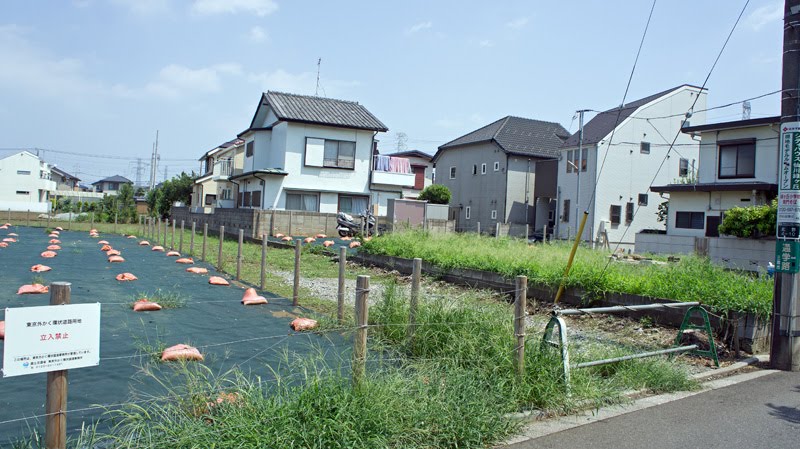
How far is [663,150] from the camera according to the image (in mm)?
32844

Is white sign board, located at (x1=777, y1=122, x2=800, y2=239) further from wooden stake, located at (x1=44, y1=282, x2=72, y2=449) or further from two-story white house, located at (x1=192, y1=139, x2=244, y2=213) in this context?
two-story white house, located at (x1=192, y1=139, x2=244, y2=213)

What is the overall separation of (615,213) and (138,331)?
98.5 feet

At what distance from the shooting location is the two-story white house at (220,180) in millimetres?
36000

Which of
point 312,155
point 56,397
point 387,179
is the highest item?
point 312,155

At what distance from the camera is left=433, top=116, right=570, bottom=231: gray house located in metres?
36.3

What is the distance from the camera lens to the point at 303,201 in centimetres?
2900

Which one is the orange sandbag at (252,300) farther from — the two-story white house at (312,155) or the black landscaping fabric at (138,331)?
the two-story white house at (312,155)

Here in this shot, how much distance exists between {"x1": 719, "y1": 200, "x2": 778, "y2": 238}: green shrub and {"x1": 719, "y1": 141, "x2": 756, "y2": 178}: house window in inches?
202

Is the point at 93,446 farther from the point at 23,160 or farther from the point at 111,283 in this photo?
the point at 23,160

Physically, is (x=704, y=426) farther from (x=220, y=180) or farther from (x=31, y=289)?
(x=220, y=180)

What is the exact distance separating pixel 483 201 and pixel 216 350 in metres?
33.3

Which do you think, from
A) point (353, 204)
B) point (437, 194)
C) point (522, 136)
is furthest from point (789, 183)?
point (522, 136)

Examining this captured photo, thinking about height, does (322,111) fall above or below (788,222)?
above

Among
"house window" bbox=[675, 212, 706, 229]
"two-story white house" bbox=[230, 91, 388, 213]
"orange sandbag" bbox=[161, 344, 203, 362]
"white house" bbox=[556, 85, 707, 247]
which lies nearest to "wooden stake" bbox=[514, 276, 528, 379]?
"orange sandbag" bbox=[161, 344, 203, 362]
